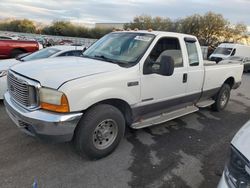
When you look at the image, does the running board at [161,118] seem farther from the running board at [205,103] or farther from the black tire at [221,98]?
the black tire at [221,98]

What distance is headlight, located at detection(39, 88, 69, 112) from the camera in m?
3.02

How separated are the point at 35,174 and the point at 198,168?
228cm

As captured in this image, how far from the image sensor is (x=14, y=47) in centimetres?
1142

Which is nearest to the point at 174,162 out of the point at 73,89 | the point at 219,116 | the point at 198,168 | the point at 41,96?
the point at 198,168

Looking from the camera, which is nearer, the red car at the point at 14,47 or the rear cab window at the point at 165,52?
the rear cab window at the point at 165,52

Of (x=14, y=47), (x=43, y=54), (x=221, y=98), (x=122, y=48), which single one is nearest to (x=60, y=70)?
(x=122, y=48)

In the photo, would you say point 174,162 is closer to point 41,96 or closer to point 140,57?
point 140,57

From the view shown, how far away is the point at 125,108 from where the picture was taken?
3.91 meters

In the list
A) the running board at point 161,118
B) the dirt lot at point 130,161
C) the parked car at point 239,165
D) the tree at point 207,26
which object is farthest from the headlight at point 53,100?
the tree at point 207,26

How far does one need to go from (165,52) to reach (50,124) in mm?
2427

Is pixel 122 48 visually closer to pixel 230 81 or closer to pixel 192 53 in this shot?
pixel 192 53

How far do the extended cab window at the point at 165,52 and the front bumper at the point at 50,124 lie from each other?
158 centimetres

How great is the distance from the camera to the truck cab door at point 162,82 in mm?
3980

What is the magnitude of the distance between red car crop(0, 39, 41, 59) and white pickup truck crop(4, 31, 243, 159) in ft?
26.4
